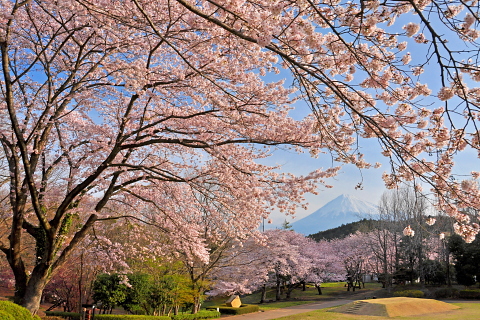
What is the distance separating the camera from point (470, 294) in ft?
70.6

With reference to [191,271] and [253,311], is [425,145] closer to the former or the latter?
[191,271]

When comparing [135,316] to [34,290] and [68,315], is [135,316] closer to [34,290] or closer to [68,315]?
[68,315]

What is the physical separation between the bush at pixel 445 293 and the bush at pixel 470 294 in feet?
0.96

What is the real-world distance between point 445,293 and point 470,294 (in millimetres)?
1492

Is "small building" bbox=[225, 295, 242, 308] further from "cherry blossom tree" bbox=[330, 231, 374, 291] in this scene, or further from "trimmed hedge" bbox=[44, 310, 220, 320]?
"cherry blossom tree" bbox=[330, 231, 374, 291]

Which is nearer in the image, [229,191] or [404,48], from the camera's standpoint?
[404,48]

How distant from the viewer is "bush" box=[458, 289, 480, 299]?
21.3 meters

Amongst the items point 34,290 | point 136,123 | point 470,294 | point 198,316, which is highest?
point 136,123

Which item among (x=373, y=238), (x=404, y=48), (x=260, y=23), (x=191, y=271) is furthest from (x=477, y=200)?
(x=373, y=238)

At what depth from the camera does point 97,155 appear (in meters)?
8.38

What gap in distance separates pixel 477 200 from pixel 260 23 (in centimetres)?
278

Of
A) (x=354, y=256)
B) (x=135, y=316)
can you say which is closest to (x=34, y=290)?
(x=135, y=316)

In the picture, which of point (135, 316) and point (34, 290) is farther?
point (135, 316)

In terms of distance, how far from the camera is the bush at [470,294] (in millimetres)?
21263
